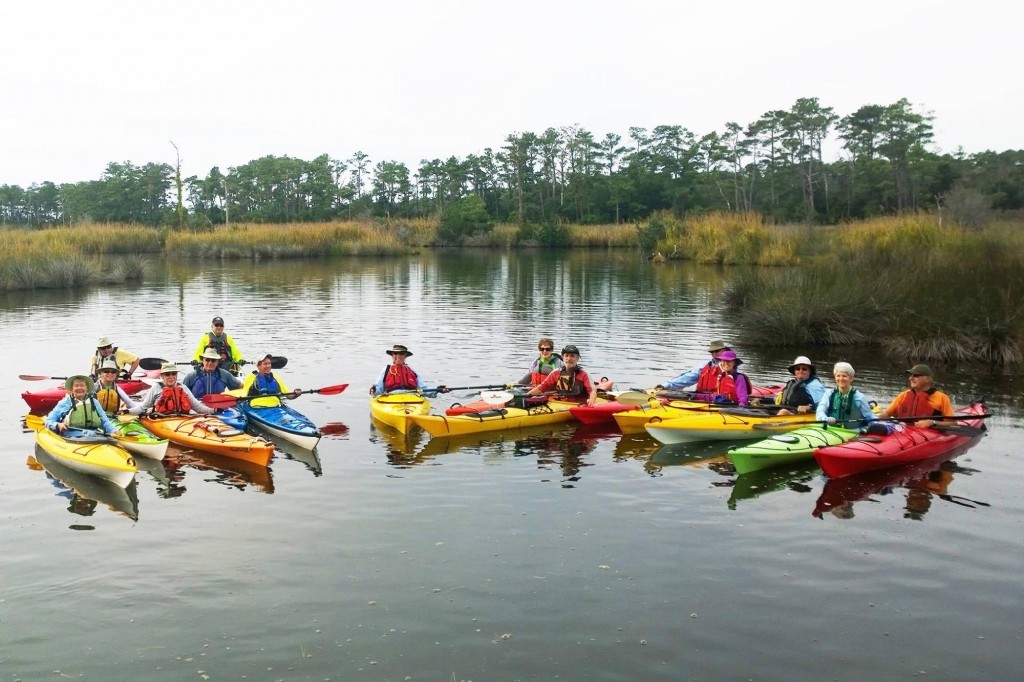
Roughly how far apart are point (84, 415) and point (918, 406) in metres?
10.4

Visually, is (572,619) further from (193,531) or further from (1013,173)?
(1013,173)

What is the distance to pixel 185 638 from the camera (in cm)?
694

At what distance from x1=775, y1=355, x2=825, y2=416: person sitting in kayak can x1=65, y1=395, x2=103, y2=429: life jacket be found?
880 centimetres

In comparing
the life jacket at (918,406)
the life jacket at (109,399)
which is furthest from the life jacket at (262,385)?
the life jacket at (918,406)

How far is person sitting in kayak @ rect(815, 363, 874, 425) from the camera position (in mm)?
11852

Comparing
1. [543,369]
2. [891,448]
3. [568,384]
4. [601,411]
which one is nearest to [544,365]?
[543,369]

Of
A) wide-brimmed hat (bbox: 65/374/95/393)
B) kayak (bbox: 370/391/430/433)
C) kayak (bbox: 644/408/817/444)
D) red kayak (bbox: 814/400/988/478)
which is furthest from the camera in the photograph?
kayak (bbox: 370/391/430/433)

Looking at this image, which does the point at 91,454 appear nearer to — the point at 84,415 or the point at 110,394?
the point at 84,415

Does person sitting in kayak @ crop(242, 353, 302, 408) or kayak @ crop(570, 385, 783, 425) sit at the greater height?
person sitting in kayak @ crop(242, 353, 302, 408)

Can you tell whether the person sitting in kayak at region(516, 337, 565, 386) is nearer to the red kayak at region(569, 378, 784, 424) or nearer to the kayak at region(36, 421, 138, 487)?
the red kayak at region(569, 378, 784, 424)

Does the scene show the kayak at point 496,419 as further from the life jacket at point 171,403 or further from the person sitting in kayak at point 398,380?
the life jacket at point 171,403

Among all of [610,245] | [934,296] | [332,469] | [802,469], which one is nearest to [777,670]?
[802,469]

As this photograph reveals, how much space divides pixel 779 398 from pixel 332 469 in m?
6.21

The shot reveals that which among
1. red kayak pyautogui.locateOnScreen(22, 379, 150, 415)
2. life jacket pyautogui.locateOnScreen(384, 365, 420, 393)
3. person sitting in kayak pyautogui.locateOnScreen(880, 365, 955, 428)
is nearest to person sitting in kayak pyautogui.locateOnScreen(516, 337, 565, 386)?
life jacket pyautogui.locateOnScreen(384, 365, 420, 393)
